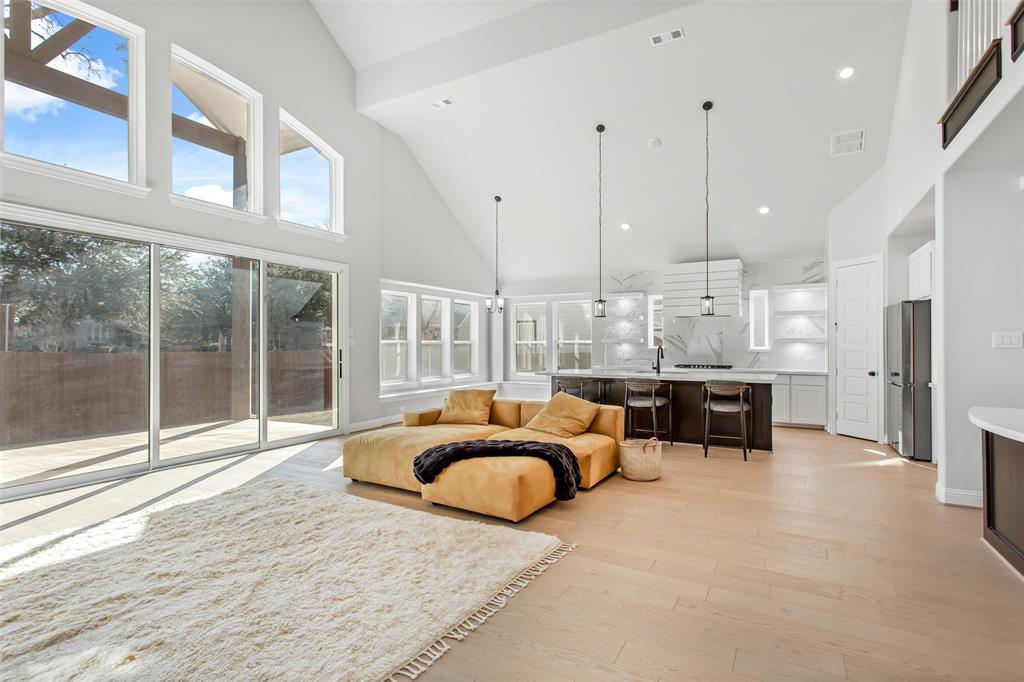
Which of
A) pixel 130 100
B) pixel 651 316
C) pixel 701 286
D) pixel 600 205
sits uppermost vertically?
pixel 130 100

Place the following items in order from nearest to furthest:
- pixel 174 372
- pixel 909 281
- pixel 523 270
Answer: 1. pixel 174 372
2. pixel 909 281
3. pixel 523 270

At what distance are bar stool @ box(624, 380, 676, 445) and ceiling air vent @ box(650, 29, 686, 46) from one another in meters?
3.61

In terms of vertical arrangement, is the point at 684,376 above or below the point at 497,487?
above

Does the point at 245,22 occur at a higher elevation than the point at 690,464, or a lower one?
higher

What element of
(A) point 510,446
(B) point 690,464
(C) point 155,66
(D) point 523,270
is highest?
(C) point 155,66

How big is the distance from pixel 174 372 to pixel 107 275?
107 centimetres

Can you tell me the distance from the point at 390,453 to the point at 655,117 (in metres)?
5.12

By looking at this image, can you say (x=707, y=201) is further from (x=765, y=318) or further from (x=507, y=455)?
(x=507, y=455)

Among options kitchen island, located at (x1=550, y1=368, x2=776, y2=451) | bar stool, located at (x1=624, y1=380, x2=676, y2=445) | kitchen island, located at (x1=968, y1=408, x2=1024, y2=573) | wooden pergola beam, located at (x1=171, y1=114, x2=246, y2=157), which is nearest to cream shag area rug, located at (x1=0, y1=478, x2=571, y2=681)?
kitchen island, located at (x1=968, y1=408, x2=1024, y2=573)

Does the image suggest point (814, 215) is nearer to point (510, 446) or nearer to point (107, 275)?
point (510, 446)

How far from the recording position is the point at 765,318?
26.7 feet

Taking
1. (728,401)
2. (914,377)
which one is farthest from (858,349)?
(728,401)

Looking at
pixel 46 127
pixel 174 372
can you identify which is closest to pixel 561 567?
pixel 174 372

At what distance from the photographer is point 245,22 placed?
18.5 feet
